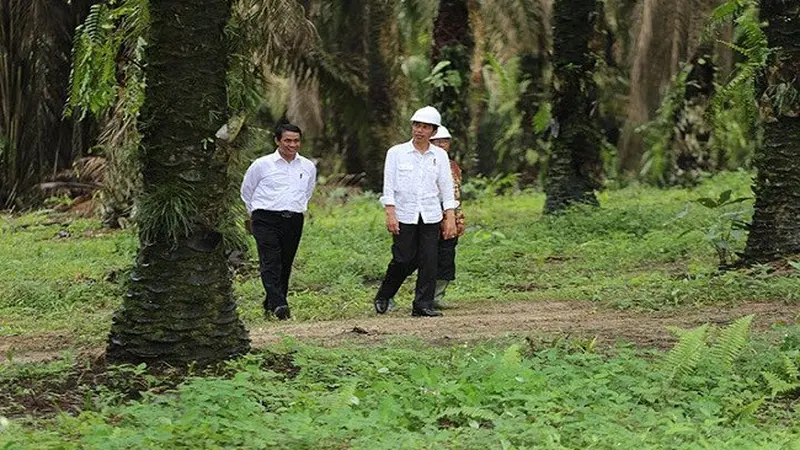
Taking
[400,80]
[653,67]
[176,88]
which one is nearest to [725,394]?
[176,88]

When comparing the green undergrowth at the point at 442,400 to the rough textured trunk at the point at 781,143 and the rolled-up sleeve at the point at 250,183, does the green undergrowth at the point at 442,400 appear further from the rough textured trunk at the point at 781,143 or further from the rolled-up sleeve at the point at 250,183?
the rough textured trunk at the point at 781,143

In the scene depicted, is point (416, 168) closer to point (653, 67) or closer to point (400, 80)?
point (400, 80)

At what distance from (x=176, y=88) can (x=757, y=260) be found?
6573 mm

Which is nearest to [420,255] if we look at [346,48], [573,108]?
[573,108]

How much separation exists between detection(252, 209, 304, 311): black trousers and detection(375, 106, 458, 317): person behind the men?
40.0 inches

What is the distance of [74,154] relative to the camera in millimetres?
24375

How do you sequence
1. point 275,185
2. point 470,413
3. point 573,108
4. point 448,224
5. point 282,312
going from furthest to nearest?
point 573,108 < point 275,185 < point 448,224 < point 282,312 < point 470,413

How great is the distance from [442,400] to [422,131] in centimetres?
479

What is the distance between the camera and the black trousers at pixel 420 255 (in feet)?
38.4

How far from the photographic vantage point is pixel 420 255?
38.7 ft

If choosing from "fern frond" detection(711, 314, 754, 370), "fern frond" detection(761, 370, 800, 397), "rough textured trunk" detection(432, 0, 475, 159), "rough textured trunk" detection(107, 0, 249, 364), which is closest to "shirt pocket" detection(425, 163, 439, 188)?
"rough textured trunk" detection(107, 0, 249, 364)

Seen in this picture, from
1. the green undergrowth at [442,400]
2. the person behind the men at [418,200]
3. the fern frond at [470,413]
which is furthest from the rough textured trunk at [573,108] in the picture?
the fern frond at [470,413]

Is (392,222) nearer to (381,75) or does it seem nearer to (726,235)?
(726,235)

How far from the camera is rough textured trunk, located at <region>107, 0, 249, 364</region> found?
27.3 ft
